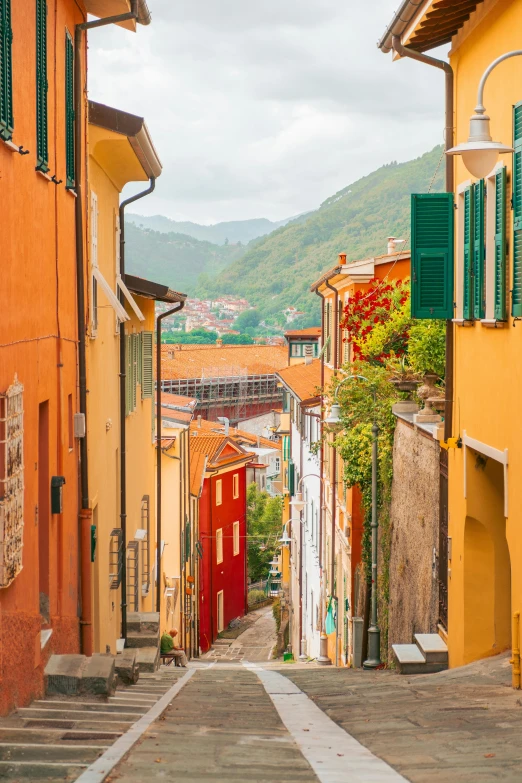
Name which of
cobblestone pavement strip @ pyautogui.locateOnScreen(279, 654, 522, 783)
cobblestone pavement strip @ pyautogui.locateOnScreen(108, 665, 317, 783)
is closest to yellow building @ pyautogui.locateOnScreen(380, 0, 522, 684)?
cobblestone pavement strip @ pyautogui.locateOnScreen(279, 654, 522, 783)

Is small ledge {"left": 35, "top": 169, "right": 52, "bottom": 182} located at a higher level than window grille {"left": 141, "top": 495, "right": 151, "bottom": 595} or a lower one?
higher

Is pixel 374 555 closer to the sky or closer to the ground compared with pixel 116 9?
closer to the ground

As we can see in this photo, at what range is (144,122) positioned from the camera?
1362cm

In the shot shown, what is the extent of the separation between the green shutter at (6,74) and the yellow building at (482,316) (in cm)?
371

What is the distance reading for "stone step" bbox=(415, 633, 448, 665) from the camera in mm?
11758

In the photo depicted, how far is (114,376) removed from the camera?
16.3 m

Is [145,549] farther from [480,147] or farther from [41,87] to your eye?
[480,147]

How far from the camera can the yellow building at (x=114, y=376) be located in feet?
44.1

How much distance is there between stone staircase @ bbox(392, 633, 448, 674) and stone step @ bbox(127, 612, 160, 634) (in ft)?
18.8

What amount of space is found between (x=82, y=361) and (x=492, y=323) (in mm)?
4809

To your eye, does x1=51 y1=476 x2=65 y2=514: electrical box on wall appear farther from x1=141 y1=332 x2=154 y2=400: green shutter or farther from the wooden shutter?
x1=141 y1=332 x2=154 y2=400: green shutter

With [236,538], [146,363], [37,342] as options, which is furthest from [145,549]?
[236,538]

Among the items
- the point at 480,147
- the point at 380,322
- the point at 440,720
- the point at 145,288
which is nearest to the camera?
the point at 480,147

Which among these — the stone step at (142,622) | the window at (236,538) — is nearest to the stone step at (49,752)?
the stone step at (142,622)
